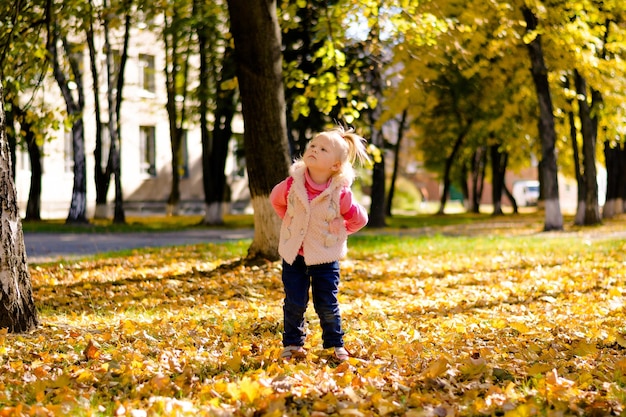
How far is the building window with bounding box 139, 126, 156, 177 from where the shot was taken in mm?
38562

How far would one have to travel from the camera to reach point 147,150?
39.0 meters

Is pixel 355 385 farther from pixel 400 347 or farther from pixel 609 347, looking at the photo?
pixel 609 347

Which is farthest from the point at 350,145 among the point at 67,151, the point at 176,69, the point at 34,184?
the point at 67,151

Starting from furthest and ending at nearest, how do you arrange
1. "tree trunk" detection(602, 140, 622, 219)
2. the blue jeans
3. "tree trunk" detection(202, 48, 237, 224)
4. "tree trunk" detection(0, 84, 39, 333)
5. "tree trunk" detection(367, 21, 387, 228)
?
"tree trunk" detection(602, 140, 622, 219) < "tree trunk" detection(202, 48, 237, 224) < "tree trunk" detection(367, 21, 387, 228) < "tree trunk" detection(0, 84, 39, 333) < the blue jeans

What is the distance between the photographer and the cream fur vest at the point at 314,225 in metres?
5.66

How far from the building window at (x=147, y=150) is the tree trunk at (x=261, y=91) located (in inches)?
1095

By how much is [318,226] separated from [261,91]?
592cm

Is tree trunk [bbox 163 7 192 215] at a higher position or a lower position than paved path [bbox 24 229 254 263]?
higher

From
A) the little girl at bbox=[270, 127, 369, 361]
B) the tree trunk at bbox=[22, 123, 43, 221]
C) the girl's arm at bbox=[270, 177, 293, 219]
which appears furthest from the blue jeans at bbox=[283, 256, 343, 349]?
the tree trunk at bbox=[22, 123, 43, 221]

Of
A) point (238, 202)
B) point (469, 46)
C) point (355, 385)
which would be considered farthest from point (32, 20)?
point (238, 202)

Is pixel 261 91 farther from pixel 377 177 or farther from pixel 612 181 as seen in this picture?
pixel 612 181

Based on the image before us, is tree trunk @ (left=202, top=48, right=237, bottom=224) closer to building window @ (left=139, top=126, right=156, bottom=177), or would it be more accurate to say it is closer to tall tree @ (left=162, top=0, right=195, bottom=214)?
tall tree @ (left=162, top=0, right=195, bottom=214)

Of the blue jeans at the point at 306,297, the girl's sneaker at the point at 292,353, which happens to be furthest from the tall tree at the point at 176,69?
the girl's sneaker at the point at 292,353

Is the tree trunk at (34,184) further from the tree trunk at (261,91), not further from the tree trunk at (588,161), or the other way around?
the tree trunk at (261,91)
